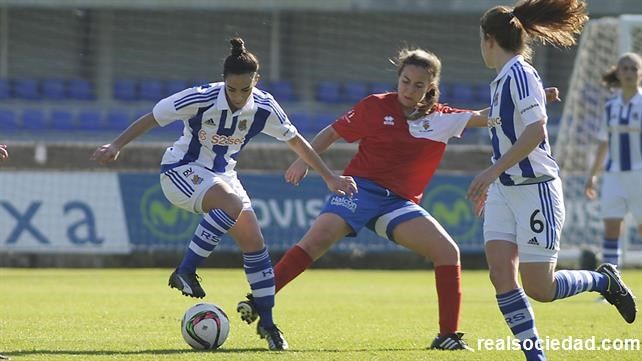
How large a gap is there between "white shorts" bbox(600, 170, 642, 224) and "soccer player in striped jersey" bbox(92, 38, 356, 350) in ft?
16.0

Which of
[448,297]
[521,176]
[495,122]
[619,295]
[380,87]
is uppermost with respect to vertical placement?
[495,122]

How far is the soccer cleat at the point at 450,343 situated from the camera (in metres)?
7.45

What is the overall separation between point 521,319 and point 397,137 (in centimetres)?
216

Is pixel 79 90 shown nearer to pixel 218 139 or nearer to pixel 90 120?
pixel 90 120

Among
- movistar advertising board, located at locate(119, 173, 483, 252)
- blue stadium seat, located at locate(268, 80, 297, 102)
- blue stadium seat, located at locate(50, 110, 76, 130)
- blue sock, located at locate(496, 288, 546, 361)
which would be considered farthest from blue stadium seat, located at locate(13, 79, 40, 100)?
blue sock, located at locate(496, 288, 546, 361)

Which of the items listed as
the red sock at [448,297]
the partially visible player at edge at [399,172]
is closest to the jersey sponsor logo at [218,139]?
the partially visible player at edge at [399,172]

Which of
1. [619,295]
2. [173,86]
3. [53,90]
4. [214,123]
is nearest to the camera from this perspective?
[619,295]

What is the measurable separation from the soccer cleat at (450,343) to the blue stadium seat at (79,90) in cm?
1814

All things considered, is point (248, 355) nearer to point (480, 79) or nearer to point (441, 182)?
point (441, 182)

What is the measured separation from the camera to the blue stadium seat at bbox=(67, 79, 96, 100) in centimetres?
2466

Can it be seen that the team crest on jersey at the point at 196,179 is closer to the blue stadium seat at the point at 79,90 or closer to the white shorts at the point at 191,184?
the white shorts at the point at 191,184

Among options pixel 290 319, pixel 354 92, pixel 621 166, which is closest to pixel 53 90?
pixel 354 92

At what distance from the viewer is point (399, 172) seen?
797 cm

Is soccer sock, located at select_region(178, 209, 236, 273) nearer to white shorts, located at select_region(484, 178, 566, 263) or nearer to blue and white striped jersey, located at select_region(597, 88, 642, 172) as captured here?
white shorts, located at select_region(484, 178, 566, 263)
